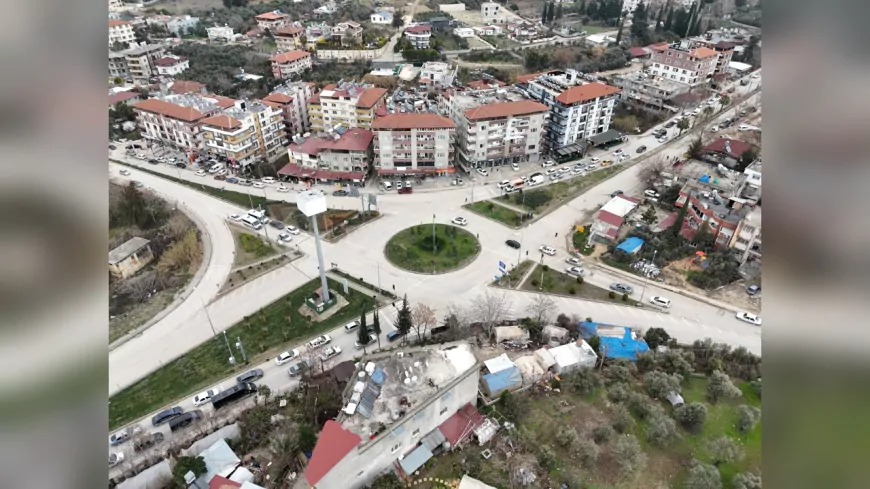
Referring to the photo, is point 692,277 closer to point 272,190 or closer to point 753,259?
point 753,259

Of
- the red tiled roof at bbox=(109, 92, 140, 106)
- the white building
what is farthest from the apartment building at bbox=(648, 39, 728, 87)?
the white building

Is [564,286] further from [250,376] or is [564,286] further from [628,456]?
[250,376]

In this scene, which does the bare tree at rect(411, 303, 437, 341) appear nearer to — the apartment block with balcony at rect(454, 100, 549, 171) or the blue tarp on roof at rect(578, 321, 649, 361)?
the blue tarp on roof at rect(578, 321, 649, 361)

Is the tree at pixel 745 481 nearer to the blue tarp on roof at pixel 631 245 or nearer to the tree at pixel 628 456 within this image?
the tree at pixel 628 456

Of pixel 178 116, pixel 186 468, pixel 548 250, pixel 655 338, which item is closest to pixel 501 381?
pixel 655 338
